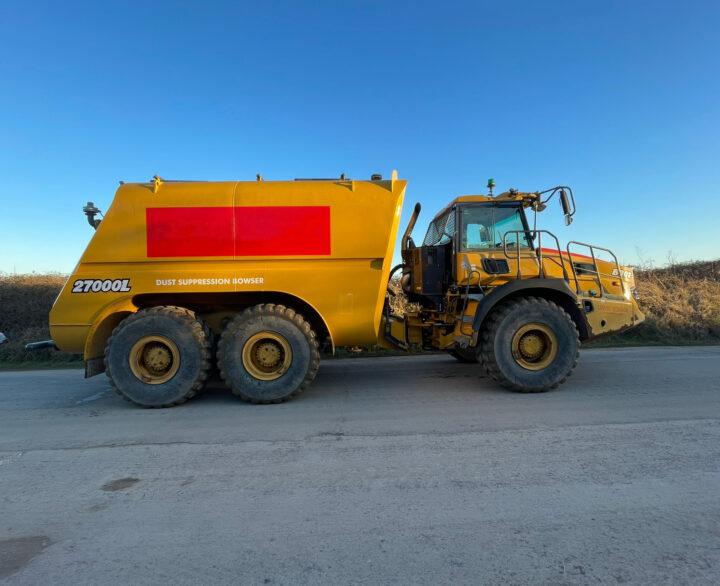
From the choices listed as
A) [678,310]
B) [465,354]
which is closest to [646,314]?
[678,310]

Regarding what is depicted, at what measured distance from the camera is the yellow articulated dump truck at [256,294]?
464 centimetres

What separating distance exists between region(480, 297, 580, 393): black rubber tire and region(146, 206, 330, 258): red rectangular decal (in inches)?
99.1

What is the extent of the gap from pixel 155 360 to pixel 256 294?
57.4 inches

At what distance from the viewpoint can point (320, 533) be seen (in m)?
2.12

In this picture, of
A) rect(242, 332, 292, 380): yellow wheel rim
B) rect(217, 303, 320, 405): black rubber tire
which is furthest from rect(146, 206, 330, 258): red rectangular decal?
rect(242, 332, 292, 380): yellow wheel rim

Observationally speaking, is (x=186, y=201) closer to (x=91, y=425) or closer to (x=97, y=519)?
(x=91, y=425)

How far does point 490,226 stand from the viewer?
5.55 meters

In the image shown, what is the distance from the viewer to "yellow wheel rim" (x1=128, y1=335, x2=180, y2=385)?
4.62 metres

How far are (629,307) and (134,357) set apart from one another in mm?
6715

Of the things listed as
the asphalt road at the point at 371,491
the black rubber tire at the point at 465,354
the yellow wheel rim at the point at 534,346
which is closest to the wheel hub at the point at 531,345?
the yellow wheel rim at the point at 534,346

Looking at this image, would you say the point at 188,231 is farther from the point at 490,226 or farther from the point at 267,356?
the point at 490,226

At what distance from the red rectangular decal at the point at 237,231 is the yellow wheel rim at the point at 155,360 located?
107 centimetres

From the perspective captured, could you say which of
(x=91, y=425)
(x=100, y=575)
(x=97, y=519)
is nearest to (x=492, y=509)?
(x=100, y=575)

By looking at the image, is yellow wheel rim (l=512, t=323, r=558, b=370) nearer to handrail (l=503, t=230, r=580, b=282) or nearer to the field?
handrail (l=503, t=230, r=580, b=282)
